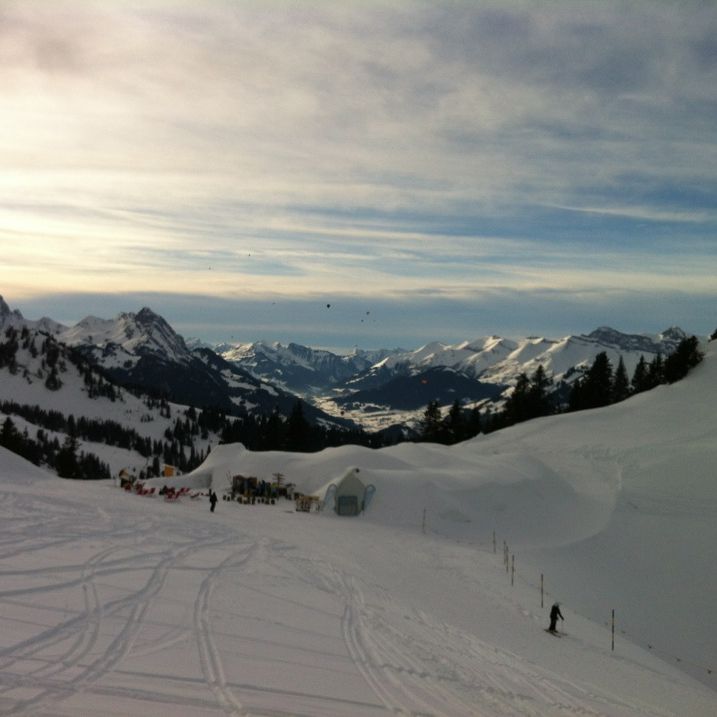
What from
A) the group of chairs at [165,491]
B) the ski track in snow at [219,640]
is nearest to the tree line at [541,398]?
the group of chairs at [165,491]

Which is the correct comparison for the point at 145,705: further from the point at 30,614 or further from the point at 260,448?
the point at 260,448

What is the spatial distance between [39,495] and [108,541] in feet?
49.6

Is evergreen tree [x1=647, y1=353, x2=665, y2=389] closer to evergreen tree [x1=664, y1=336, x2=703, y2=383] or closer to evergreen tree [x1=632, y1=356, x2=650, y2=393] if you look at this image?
evergreen tree [x1=632, y1=356, x2=650, y2=393]

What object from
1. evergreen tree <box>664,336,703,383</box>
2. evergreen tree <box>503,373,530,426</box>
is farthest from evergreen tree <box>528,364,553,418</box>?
evergreen tree <box>664,336,703,383</box>

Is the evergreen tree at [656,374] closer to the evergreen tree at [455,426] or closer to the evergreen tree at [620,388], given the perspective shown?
the evergreen tree at [620,388]

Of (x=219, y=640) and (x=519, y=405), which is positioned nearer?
(x=219, y=640)

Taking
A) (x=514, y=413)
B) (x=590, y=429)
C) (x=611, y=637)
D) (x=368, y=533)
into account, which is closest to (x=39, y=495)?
(x=368, y=533)

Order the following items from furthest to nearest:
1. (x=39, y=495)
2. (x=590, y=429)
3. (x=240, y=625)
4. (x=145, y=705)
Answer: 1. (x=590, y=429)
2. (x=39, y=495)
3. (x=240, y=625)
4. (x=145, y=705)

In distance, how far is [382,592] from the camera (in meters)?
22.3

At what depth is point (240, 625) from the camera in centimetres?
1477

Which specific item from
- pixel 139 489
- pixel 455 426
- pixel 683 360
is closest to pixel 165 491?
pixel 139 489

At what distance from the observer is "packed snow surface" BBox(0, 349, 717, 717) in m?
11.4

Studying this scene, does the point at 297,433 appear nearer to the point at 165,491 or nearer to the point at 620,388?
the point at 165,491

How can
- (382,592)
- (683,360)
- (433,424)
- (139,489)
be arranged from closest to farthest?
(382,592) < (139,489) < (683,360) < (433,424)
